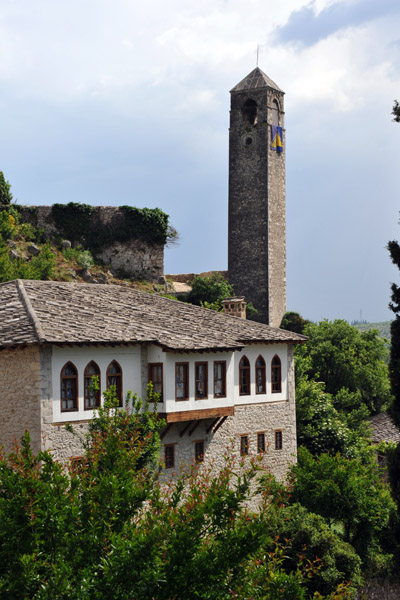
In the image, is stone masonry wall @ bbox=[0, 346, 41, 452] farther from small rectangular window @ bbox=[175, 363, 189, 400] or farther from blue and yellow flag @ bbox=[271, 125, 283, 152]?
blue and yellow flag @ bbox=[271, 125, 283, 152]

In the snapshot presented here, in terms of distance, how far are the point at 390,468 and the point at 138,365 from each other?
24.7 feet

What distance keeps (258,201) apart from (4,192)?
53.2 feet

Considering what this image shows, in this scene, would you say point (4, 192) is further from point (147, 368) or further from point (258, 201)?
point (147, 368)

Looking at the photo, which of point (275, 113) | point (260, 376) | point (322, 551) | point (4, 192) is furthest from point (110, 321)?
point (275, 113)

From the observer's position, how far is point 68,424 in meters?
21.3

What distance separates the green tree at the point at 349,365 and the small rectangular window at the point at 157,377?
23865 millimetres

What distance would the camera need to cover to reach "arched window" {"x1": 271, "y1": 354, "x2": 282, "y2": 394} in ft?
93.4

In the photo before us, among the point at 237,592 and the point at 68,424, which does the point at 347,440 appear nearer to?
the point at 68,424

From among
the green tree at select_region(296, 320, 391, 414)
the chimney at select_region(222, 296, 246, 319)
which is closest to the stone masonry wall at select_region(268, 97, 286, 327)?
the green tree at select_region(296, 320, 391, 414)

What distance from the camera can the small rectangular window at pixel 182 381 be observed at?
24.1 m

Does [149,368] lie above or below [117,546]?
above

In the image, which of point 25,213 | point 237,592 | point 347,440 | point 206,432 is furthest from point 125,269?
point 237,592

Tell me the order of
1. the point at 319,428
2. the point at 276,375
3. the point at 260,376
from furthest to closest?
the point at 319,428
the point at 276,375
the point at 260,376

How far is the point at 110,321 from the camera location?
24.0 metres
